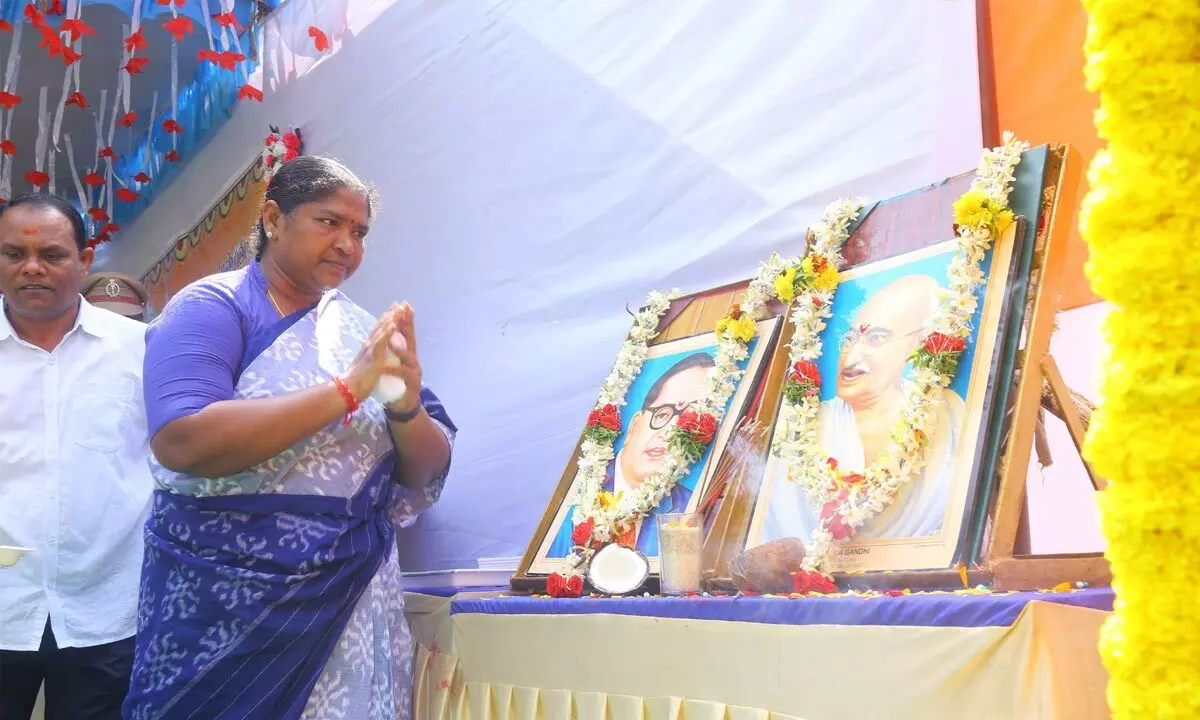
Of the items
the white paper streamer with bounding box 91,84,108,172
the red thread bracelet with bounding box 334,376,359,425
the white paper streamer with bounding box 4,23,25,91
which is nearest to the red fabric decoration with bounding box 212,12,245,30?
the white paper streamer with bounding box 4,23,25,91

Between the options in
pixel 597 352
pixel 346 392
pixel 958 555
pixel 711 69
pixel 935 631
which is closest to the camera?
pixel 935 631

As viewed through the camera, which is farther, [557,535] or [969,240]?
[557,535]

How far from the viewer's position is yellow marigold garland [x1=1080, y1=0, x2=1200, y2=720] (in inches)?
45.6

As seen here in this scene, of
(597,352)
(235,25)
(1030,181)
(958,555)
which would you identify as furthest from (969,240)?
(235,25)

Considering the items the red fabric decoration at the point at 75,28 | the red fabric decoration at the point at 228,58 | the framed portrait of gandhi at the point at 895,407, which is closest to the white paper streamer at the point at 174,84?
the red fabric decoration at the point at 228,58

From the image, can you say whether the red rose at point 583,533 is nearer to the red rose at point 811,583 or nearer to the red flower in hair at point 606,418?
the red flower in hair at point 606,418

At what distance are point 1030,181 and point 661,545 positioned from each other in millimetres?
1014

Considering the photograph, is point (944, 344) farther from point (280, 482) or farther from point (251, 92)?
point (251, 92)

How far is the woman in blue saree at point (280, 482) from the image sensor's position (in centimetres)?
216

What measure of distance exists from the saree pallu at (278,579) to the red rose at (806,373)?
92cm

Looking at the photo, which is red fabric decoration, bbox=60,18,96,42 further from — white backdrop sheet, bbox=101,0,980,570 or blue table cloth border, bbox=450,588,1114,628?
blue table cloth border, bbox=450,588,1114,628

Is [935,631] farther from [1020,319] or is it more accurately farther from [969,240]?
[969,240]

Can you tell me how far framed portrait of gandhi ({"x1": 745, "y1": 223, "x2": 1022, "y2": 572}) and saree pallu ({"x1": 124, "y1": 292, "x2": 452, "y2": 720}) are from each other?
2.79 ft

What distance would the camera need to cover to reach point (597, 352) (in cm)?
355
